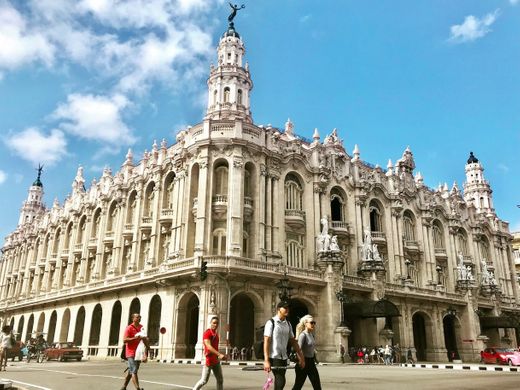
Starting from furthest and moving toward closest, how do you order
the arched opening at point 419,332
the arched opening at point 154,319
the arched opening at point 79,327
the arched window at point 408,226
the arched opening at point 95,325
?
the arched window at point 408,226 < the arched opening at point 419,332 < the arched opening at point 79,327 < the arched opening at point 95,325 < the arched opening at point 154,319

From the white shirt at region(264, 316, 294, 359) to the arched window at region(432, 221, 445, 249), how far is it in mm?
47603

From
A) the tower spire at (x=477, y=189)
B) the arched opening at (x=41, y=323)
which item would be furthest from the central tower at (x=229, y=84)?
the tower spire at (x=477, y=189)

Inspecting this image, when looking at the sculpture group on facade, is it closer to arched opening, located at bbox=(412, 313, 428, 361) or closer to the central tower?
the central tower

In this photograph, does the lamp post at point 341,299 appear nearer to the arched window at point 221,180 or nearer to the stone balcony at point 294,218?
the stone balcony at point 294,218

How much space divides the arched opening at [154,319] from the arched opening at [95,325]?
822cm

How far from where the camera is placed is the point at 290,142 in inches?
1641

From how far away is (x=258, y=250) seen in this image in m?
35.5

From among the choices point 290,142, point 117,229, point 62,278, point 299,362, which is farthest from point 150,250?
point 299,362

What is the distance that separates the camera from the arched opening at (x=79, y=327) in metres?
45.0

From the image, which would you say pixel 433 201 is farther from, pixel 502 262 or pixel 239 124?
pixel 239 124

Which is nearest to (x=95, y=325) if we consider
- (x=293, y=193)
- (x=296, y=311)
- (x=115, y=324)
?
(x=115, y=324)

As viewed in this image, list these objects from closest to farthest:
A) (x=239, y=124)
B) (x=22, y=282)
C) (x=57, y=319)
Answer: (x=239, y=124) < (x=57, y=319) < (x=22, y=282)

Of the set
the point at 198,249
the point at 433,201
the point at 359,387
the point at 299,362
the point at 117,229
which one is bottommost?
the point at 359,387

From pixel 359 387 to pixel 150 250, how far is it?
1173 inches
